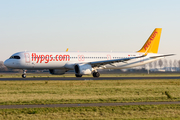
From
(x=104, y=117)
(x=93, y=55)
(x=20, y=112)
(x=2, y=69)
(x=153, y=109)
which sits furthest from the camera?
(x=2, y=69)

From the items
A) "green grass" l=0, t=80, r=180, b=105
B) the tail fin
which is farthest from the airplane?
"green grass" l=0, t=80, r=180, b=105

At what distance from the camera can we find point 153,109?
14844mm

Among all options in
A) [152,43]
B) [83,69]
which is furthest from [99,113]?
[152,43]

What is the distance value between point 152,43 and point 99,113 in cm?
4605

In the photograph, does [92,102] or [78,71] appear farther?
[78,71]

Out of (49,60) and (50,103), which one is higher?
(49,60)

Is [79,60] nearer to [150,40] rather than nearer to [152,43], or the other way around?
[150,40]

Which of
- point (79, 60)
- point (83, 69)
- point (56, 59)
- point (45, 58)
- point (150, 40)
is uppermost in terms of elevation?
point (150, 40)

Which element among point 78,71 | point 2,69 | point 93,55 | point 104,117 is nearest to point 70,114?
point 104,117

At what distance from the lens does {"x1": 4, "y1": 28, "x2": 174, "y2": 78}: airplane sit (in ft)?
151

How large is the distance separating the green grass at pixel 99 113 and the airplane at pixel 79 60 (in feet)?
102

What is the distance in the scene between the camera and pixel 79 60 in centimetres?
4972

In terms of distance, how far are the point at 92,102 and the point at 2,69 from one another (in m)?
91.4

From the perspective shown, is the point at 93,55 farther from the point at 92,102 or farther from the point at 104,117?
the point at 104,117
